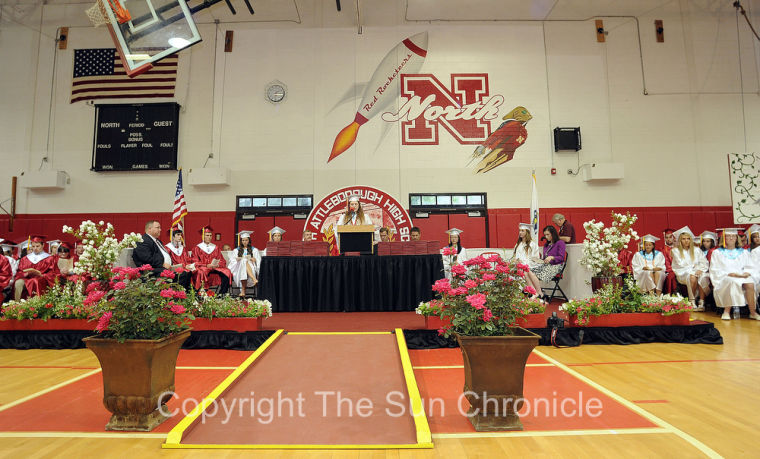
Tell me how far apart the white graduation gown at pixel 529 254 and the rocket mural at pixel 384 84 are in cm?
483

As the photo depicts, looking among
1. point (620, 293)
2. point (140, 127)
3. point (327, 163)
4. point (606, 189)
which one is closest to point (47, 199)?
point (140, 127)

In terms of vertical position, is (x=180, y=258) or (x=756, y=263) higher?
(x=180, y=258)

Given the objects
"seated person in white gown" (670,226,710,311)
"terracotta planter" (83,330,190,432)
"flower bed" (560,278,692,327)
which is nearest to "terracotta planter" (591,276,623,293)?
"flower bed" (560,278,692,327)

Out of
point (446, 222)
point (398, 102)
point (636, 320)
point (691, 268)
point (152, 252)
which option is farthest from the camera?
point (398, 102)

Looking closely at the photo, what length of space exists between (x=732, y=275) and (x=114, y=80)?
13220mm

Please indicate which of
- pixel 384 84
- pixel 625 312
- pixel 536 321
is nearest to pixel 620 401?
pixel 536 321

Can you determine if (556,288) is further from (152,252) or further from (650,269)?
(152,252)

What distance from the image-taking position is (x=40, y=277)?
19.4ft

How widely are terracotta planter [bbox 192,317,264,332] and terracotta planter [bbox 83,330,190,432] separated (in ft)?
6.56

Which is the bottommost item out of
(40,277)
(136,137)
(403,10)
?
(40,277)

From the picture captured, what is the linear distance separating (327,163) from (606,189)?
22.1ft

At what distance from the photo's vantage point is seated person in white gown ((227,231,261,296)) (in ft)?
25.3

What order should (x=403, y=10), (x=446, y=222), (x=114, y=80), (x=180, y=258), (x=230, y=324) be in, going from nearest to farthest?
(x=230, y=324)
(x=180, y=258)
(x=446, y=222)
(x=114, y=80)
(x=403, y=10)

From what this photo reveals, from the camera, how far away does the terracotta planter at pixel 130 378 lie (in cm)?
223
